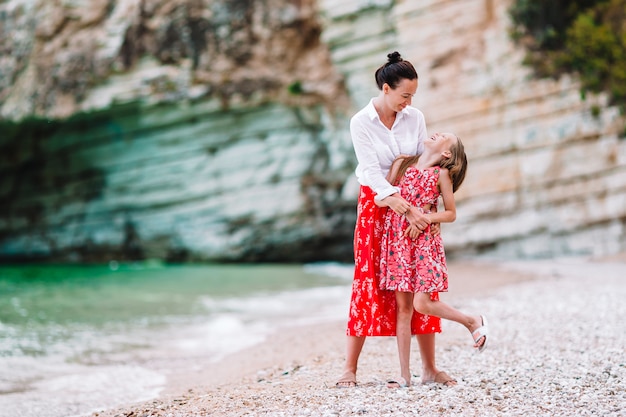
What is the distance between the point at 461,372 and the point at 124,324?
5415 mm

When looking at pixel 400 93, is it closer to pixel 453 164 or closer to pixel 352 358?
pixel 453 164

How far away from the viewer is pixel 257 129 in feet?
57.5

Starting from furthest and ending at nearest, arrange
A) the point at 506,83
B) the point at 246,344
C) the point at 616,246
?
the point at 506,83
the point at 616,246
the point at 246,344

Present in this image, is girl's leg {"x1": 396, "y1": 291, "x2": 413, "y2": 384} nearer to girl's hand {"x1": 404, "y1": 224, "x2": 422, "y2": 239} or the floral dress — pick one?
the floral dress

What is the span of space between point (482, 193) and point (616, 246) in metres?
2.92

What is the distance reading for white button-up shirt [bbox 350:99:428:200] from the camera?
12.2ft

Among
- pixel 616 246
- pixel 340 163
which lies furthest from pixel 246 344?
pixel 340 163

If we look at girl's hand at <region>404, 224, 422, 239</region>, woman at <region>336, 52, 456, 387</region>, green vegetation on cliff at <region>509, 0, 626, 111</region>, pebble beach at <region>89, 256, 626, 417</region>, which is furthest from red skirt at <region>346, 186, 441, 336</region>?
green vegetation on cliff at <region>509, 0, 626, 111</region>

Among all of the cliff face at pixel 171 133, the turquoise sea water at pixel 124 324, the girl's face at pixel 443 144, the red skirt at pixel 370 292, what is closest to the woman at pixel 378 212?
the red skirt at pixel 370 292

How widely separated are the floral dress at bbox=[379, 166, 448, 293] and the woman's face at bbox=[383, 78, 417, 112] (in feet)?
1.21

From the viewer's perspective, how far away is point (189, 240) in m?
19.0

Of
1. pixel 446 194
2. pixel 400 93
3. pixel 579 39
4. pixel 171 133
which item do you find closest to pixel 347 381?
pixel 446 194

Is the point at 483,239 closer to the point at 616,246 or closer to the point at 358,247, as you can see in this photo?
the point at 616,246

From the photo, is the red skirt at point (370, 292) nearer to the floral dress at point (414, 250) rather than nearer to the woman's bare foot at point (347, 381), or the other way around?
the floral dress at point (414, 250)
